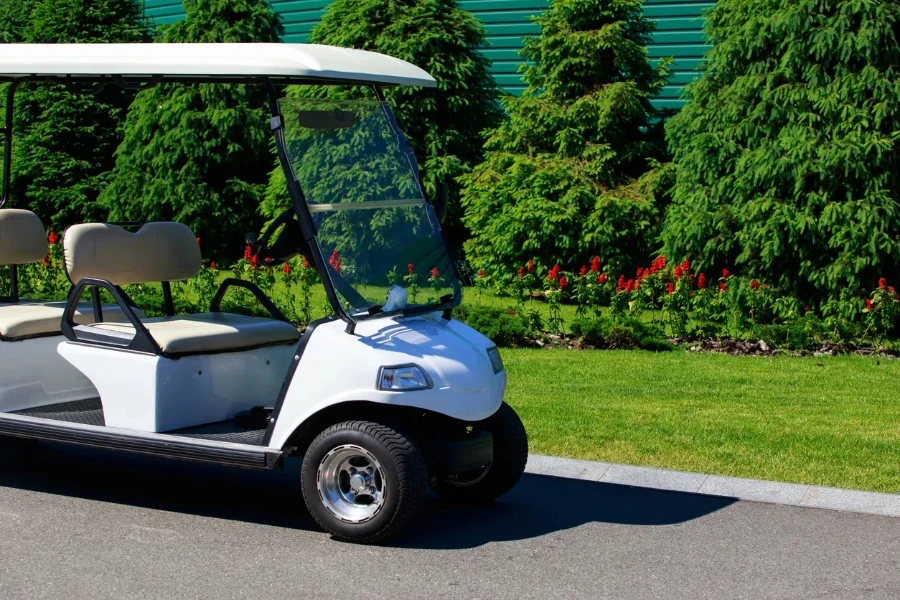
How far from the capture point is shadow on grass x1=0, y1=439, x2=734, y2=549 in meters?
5.52

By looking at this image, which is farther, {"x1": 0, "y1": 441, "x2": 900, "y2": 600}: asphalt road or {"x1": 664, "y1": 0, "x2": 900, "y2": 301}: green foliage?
{"x1": 664, "y1": 0, "x2": 900, "y2": 301}: green foliage

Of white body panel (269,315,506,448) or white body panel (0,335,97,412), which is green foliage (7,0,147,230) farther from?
white body panel (269,315,506,448)

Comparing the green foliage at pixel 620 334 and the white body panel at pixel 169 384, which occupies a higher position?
the white body panel at pixel 169 384

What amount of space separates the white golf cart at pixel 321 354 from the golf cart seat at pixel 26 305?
2 cm

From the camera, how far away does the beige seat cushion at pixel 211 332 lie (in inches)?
225

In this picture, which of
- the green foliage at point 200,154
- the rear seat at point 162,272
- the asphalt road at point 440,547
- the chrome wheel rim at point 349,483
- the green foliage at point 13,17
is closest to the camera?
the asphalt road at point 440,547

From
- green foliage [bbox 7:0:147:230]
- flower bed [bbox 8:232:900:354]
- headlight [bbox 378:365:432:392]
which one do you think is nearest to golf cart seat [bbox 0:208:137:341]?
headlight [bbox 378:365:432:392]

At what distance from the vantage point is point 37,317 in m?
6.28

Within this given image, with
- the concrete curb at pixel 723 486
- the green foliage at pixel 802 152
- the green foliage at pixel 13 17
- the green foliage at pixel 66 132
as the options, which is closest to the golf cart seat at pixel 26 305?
the concrete curb at pixel 723 486

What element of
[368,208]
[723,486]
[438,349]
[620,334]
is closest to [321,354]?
[438,349]

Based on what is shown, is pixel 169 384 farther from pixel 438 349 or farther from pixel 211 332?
pixel 438 349

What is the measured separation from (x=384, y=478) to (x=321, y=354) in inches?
22.9

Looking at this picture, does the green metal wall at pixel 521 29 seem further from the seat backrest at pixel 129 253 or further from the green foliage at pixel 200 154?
the seat backrest at pixel 129 253

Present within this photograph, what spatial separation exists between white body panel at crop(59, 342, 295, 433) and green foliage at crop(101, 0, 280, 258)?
9.21m
